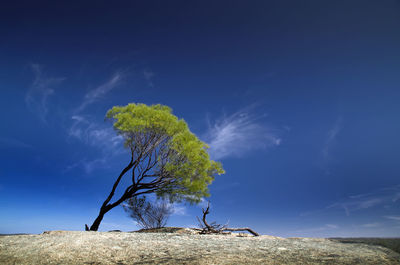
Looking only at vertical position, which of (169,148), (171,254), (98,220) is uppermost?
(169,148)

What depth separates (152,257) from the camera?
3691 millimetres

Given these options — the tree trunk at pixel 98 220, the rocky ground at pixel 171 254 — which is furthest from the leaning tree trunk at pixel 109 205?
the rocky ground at pixel 171 254

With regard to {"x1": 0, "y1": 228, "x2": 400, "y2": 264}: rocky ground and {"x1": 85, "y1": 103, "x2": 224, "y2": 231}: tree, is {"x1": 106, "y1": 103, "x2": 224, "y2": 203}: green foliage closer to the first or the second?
{"x1": 85, "y1": 103, "x2": 224, "y2": 231}: tree

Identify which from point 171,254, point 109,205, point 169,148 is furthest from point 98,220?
point 171,254

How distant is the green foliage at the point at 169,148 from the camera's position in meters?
17.0

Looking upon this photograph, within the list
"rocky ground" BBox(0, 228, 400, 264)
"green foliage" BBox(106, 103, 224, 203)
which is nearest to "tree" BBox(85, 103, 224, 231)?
"green foliage" BBox(106, 103, 224, 203)

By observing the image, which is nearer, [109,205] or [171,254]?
[171,254]

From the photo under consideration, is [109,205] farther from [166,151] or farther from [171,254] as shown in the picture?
[171,254]

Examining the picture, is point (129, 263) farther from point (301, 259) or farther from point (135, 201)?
point (135, 201)

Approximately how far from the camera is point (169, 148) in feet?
57.2

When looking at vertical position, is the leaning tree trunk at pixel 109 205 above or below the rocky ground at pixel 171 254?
above

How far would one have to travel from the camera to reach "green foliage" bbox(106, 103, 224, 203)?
17031 millimetres

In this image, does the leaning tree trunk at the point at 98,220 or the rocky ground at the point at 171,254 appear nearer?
A: the rocky ground at the point at 171,254

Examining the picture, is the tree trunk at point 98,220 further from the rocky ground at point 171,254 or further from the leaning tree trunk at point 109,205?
the rocky ground at point 171,254
